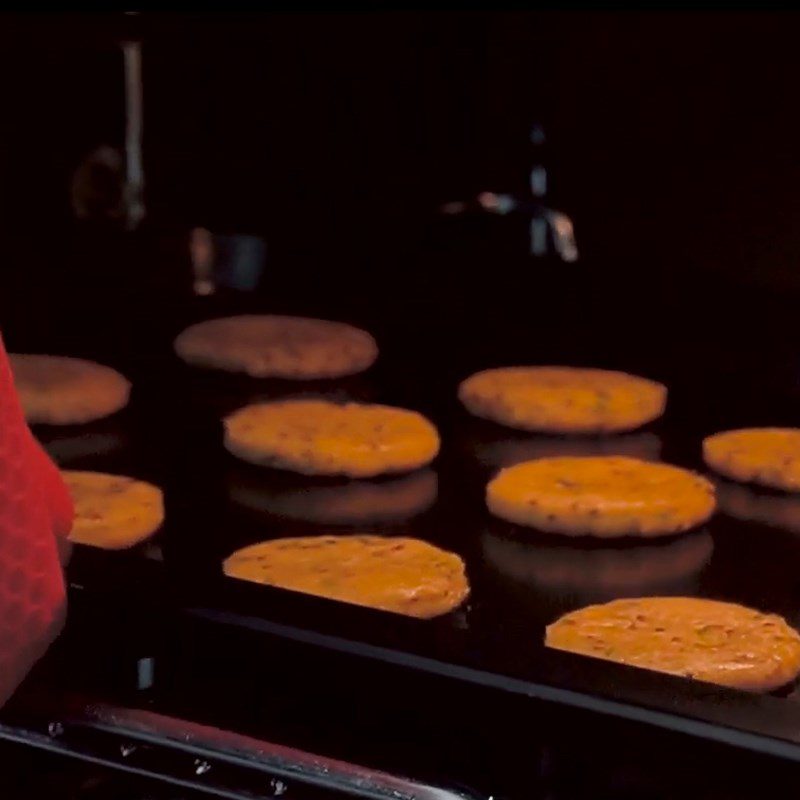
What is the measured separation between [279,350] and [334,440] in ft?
0.97

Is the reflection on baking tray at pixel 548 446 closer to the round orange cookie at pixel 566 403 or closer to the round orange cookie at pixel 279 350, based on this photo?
the round orange cookie at pixel 566 403

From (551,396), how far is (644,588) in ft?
1.27

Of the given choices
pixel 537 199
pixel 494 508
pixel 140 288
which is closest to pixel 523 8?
pixel 537 199

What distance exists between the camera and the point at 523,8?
1.30m

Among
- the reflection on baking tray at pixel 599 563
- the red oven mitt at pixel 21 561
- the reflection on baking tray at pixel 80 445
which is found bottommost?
the reflection on baking tray at pixel 599 563

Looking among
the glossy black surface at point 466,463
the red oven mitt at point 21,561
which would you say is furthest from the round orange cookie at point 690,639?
the red oven mitt at point 21,561

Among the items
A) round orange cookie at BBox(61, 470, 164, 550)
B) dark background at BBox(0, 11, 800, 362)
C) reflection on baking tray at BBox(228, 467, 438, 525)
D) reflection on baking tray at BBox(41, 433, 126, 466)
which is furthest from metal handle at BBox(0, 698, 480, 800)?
dark background at BBox(0, 11, 800, 362)

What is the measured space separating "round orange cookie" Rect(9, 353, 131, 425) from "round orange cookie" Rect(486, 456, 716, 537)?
1.50 feet

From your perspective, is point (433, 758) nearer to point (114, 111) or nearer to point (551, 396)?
point (551, 396)

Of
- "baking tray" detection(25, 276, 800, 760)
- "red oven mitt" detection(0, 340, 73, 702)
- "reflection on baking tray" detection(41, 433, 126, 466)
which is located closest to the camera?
"red oven mitt" detection(0, 340, 73, 702)

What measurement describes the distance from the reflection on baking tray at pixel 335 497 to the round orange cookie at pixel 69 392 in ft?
0.68

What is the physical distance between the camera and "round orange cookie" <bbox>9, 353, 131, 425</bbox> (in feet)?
4.81

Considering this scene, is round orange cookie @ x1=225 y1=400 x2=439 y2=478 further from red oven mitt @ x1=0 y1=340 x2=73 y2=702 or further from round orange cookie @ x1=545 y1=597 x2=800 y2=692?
red oven mitt @ x1=0 y1=340 x2=73 y2=702

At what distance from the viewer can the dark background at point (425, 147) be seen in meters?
1.50
